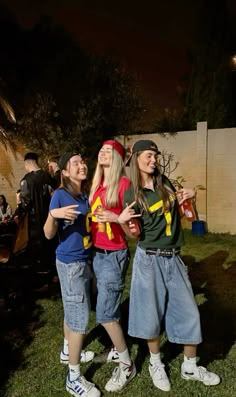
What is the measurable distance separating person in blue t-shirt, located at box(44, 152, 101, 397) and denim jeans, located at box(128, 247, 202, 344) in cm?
39

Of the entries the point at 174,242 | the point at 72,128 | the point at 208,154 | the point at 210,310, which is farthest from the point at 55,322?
the point at 72,128

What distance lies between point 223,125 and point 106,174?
869 cm

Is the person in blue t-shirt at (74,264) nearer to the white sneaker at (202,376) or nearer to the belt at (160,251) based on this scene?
the belt at (160,251)

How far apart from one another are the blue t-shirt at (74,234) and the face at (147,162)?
503 mm

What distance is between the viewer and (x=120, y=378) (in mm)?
2811

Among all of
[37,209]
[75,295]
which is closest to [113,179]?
[75,295]

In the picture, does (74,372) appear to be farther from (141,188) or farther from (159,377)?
(141,188)

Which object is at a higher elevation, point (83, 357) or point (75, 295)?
point (75, 295)

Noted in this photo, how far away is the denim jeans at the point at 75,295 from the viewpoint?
265 centimetres

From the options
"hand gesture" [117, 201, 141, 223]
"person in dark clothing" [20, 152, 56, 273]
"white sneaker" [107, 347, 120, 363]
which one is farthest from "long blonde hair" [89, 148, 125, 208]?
"person in dark clothing" [20, 152, 56, 273]

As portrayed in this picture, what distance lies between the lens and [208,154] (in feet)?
28.6

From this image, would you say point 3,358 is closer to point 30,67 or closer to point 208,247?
point 208,247

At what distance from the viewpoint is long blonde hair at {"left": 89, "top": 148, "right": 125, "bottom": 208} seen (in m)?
2.71

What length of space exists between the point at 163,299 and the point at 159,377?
1.94 ft
